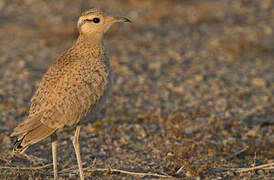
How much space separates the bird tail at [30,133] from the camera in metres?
4.06

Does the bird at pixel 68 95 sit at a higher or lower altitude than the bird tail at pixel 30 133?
higher

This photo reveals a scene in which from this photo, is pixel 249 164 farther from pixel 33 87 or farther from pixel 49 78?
pixel 33 87

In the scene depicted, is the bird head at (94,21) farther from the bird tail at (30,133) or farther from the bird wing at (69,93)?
the bird tail at (30,133)

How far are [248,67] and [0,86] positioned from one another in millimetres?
4023

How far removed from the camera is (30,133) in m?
4.10

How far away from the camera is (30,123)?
4.16 m

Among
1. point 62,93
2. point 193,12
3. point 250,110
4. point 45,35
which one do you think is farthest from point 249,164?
point 193,12

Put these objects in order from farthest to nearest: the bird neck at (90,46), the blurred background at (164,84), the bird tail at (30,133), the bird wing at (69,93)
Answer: the blurred background at (164,84)
the bird neck at (90,46)
the bird wing at (69,93)
the bird tail at (30,133)

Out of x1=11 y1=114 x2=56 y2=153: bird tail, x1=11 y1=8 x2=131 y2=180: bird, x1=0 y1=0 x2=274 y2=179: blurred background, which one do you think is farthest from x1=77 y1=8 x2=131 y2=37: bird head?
x1=0 y1=0 x2=274 y2=179: blurred background

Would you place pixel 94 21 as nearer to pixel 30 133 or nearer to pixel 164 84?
pixel 30 133

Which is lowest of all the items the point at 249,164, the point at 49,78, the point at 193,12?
the point at 249,164

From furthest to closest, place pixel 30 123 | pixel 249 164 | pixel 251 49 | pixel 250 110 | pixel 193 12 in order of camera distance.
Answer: pixel 193 12
pixel 251 49
pixel 250 110
pixel 249 164
pixel 30 123

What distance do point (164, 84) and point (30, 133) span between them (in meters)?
3.67

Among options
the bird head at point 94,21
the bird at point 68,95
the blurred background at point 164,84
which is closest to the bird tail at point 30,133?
the bird at point 68,95
